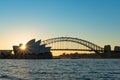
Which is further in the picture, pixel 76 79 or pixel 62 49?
pixel 62 49

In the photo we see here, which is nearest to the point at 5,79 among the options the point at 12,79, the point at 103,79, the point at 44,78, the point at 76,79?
the point at 12,79

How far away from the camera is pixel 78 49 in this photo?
198 meters

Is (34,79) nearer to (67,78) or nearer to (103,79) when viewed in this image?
(67,78)

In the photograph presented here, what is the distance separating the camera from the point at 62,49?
7697 inches

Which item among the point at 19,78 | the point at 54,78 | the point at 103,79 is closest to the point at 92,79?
the point at 103,79

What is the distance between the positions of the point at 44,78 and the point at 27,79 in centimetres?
245

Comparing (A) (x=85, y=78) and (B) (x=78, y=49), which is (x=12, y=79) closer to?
(A) (x=85, y=78)

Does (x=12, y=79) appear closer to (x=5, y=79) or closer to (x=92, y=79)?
(x=5, y=79)

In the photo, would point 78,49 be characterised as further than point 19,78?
Yes

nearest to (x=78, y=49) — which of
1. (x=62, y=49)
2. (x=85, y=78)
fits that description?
(x=62, y=49)

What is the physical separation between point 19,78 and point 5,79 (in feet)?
7.64

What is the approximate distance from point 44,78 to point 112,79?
8.47m

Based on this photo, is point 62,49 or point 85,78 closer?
point 85,78

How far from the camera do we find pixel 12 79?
52062 mm
